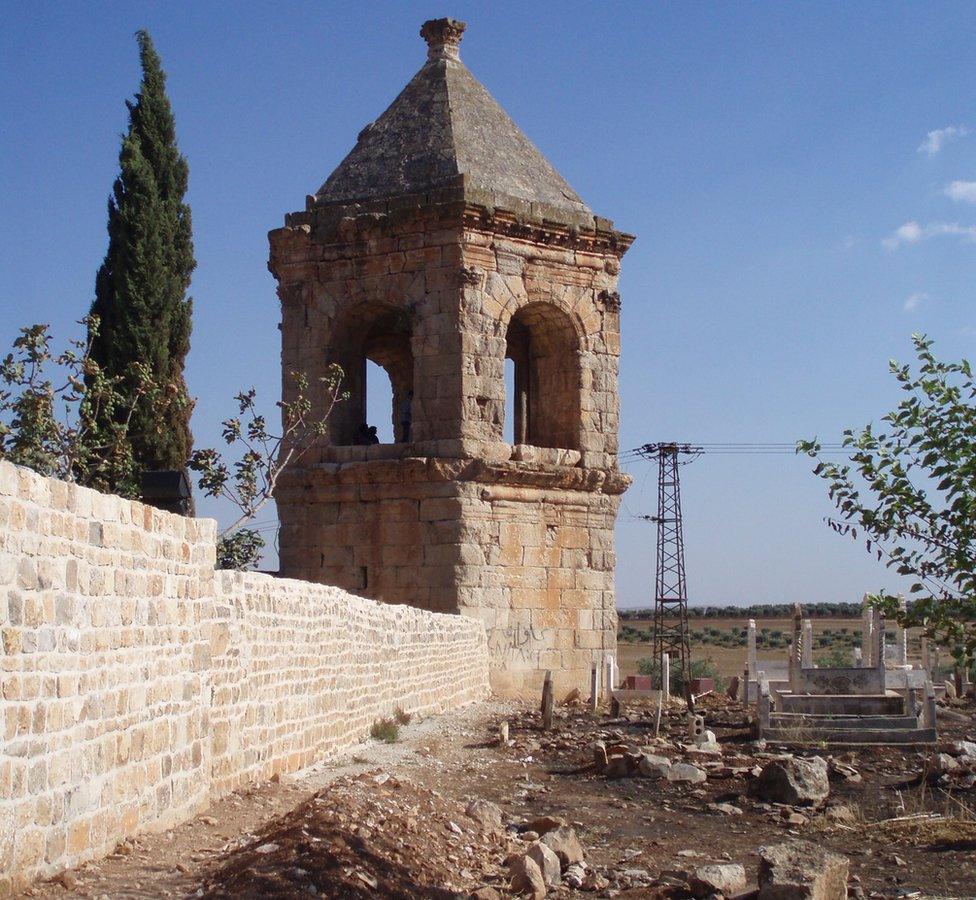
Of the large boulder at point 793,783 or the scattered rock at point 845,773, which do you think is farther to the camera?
the scattered rock at point 845,773

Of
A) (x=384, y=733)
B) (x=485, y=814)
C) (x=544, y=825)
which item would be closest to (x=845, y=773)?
(x=544, y=825)

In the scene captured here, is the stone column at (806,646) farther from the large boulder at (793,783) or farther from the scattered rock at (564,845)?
the scattered rock at (564,845)

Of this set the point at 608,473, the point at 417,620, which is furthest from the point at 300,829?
the point at 608,473

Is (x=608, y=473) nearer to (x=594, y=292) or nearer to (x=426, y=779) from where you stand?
(x=594, y=292)

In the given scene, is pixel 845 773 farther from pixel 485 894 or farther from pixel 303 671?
pixel 485 894

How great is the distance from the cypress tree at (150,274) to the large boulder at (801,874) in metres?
10.5

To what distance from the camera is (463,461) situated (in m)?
15.3

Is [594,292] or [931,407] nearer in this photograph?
[931,407]

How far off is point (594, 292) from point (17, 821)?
42.0 ft

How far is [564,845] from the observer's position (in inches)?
283

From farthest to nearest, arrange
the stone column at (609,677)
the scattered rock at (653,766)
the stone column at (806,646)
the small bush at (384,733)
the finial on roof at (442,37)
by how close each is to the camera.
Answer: the finial on roof at (442,37) < the stone column at (806,646) < the stone column at (609,677) < the small bush at (384,733) < the scattered rock at (653,766)

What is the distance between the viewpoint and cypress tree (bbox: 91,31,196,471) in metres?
15.6

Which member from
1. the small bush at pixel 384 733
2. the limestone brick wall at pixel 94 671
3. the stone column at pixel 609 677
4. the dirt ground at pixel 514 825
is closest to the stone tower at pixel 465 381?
the stone column at pixel 609 677

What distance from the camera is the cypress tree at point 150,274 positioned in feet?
51.1
